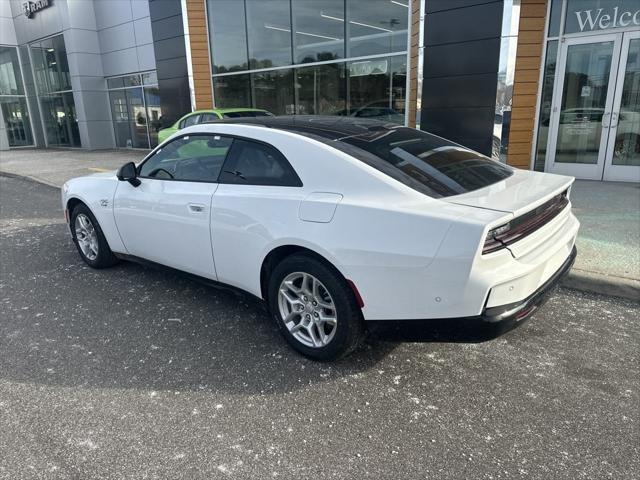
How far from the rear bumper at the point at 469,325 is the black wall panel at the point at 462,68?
25.8 feet

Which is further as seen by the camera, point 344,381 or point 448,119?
point 448,119

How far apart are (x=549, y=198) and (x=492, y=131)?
7.48 m

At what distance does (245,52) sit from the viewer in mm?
15352

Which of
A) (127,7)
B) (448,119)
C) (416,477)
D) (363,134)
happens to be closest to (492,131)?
(448,119)

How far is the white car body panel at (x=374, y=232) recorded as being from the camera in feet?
8.16

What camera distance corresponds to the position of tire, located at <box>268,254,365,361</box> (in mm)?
2890

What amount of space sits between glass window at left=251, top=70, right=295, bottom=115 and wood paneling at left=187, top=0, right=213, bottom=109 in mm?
1960

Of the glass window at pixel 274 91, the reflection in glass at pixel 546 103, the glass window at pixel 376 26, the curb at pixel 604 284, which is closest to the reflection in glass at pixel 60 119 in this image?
the glass window at pixel 274 91

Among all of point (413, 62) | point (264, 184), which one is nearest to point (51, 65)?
point (413, 62)

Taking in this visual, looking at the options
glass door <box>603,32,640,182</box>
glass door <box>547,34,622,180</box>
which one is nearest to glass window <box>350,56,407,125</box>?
glass door <box>547,34,622,180</box>

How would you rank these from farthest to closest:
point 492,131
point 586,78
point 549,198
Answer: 1. point 492,131
2. point 586,78
3. point 549,198

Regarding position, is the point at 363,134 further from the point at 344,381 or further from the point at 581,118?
the point at 581,118

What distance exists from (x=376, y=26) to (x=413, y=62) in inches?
69.3

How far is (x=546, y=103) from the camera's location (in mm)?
9375
